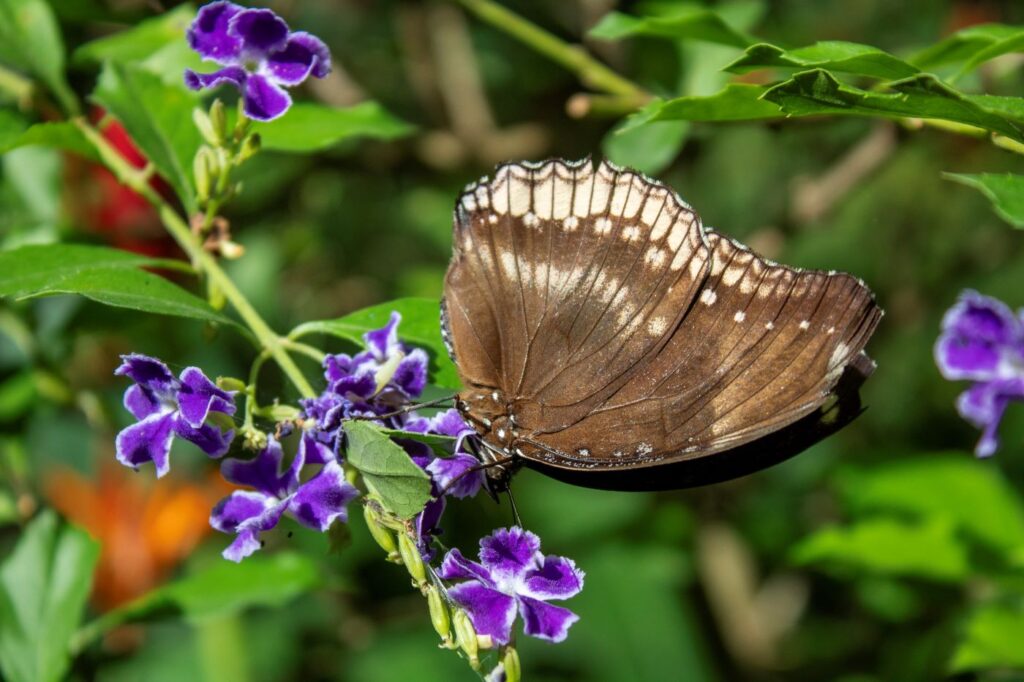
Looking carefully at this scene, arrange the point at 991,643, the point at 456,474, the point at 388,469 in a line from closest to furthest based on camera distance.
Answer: the point at 388,469 → the point at 456,474 → the point at 991,643

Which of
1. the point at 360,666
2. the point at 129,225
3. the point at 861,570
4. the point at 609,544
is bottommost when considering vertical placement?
the point at 360,666

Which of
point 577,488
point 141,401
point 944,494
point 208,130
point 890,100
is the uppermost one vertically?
point 890,100

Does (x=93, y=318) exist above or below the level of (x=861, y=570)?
below

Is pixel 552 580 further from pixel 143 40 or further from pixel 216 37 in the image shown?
pixel 143 40

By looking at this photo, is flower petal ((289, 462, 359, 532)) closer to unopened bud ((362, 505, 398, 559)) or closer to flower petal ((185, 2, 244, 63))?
unopened bud ((362, 505, 398, 559))

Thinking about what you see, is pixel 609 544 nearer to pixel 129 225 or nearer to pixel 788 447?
pixel 129 225

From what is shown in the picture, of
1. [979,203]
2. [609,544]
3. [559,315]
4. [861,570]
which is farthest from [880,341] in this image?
[559,315]

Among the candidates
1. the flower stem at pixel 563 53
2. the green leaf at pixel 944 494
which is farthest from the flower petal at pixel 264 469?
the green leaf at pixel 944 494

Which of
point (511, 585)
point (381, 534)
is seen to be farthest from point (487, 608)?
point (381, 534)
